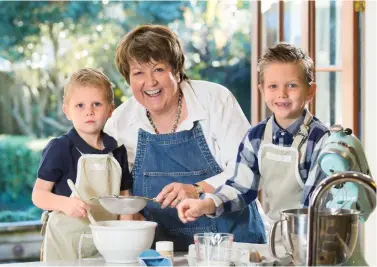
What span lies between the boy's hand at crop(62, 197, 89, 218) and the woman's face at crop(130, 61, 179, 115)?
430 millimetres

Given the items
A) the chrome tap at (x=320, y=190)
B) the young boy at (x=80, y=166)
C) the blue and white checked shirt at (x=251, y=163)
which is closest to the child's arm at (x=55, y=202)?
the young boy at (x=80, y=166)

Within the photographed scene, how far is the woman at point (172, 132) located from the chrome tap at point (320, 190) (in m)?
0.82

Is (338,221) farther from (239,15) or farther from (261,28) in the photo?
(239,15)

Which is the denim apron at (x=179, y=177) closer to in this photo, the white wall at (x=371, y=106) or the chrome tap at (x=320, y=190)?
the chrome tap at (x=320, y=190)

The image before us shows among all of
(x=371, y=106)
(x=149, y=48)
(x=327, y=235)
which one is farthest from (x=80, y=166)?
(x=371, y=106)

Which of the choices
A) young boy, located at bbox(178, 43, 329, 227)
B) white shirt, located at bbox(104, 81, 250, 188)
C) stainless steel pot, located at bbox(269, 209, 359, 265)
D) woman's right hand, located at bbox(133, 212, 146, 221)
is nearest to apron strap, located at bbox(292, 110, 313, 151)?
young boy, located at bbox(178, 43, 329, 227)

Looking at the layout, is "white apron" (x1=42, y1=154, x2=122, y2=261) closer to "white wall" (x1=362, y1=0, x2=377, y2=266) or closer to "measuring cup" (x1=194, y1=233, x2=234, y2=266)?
"measuring cup" (x1=194, y1=233, x2=234, y2=266)

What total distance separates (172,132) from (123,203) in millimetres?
434

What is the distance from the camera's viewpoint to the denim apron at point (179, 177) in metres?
Result: 2.35

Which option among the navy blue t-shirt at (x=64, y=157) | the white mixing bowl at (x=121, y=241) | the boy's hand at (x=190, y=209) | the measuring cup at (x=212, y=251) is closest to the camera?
the measuring cup at (x=212, y=251)

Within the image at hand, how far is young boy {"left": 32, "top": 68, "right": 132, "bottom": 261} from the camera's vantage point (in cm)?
223

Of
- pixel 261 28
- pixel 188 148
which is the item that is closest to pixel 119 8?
pixel 261 28

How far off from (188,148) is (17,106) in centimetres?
507

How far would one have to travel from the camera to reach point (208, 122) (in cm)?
241
